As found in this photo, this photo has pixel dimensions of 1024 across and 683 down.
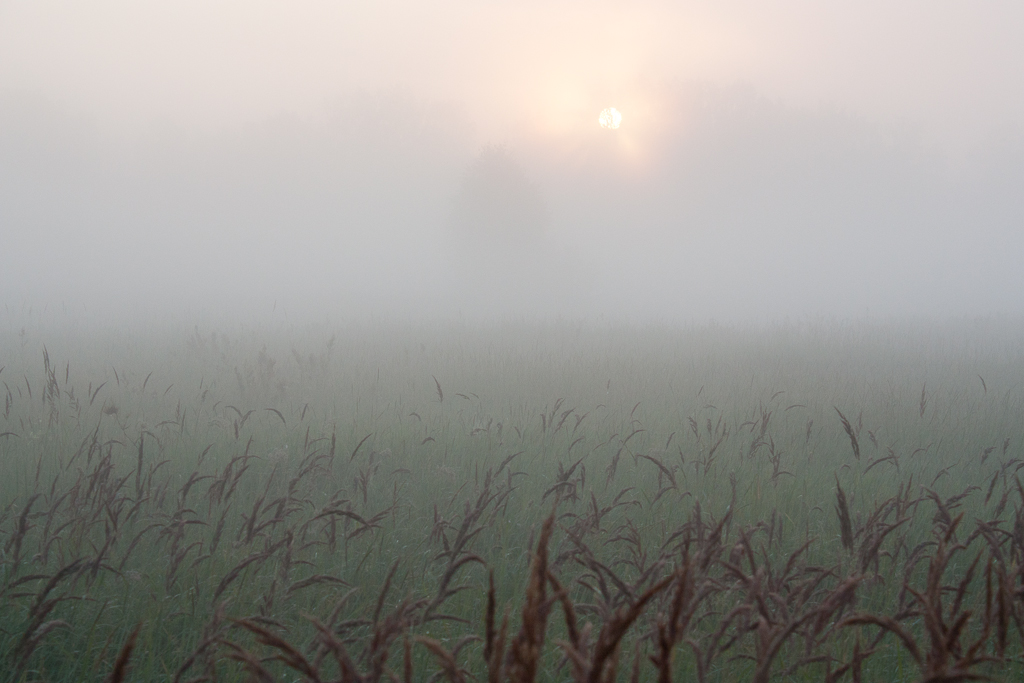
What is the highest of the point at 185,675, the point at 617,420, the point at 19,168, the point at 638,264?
the point at 19,168

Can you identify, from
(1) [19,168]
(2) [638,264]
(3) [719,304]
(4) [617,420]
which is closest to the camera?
(4) [617,420]

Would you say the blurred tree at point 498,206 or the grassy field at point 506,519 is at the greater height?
the blurred tree at point 498,206

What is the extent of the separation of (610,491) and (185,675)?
2.15 meters

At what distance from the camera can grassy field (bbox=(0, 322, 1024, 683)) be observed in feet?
4.59

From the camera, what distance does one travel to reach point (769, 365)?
796cm

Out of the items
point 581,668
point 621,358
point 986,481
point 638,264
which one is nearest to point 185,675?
point 581,668

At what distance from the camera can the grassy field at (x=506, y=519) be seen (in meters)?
1.40

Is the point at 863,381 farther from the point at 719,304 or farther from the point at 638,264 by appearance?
the point at 638,264

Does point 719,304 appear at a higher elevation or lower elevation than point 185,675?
higher

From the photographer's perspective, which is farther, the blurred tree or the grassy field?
the blurred tree

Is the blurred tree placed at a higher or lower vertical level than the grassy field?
higher

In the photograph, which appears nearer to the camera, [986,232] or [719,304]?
[719,304]

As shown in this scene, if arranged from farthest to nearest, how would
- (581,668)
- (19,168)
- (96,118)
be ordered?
1. (96,118)
2. (19,168)
3. (581,668)

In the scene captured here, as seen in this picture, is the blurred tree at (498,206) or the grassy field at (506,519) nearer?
the grassy field at (506,519)
